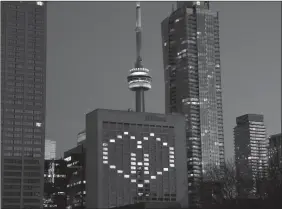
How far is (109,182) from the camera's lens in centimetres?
18388

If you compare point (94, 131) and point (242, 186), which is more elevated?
point (94, 131)

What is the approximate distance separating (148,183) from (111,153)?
17.4 m

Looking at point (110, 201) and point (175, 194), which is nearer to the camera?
point (110, 201)

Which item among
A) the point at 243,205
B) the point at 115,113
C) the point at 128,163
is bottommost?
the point at 243,205

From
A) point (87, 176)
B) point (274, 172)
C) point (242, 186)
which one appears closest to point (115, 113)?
point (87, 176)

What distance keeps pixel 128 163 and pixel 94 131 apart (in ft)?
57.8

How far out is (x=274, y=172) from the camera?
77750 mm

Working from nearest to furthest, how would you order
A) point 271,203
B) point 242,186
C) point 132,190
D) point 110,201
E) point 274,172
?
point 271,203 < point 274,172 < point 242,186 < point 110,201 < point 132,190

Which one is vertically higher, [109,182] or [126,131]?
[126,131]

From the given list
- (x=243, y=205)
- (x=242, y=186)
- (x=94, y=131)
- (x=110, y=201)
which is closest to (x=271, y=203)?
(x=243, y=205)

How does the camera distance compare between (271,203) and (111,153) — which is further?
(111,153)

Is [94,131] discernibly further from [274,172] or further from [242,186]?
[274,172]

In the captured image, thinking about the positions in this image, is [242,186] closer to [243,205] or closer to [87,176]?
[243,205]

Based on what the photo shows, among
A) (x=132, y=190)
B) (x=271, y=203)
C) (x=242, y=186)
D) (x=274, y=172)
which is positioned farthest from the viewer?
(x=132, y=190)
